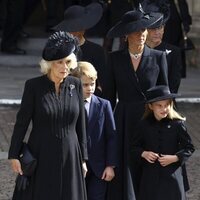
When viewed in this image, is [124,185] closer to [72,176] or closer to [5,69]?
[72,176]

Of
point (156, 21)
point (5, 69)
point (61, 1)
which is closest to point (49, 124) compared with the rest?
point (156, 21)

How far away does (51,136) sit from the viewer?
571 cm

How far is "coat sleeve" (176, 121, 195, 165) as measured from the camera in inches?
249

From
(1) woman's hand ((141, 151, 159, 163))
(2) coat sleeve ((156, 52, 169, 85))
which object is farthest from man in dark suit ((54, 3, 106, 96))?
(1) woman's hand ((141, 151, 159, 163))

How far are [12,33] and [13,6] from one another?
44 centimetres

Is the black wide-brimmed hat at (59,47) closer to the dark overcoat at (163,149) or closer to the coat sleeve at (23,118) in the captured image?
the coat sleeve at (23,118)

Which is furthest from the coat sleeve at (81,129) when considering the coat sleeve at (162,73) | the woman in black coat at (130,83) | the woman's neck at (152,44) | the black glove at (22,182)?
the woman's neck at (152,44)

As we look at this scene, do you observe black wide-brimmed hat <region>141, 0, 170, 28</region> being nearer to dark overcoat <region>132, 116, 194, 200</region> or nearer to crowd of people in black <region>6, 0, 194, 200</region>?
crowd of people in black <region>6, 0, 194, 200</region>

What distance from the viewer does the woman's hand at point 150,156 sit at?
635 centimetres

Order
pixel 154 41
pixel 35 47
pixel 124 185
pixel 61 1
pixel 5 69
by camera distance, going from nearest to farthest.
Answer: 1. pixel 124 185
2. pixel 154 41
3. pixel 5 69
4. pixel 35 47
5. pixel 61 1

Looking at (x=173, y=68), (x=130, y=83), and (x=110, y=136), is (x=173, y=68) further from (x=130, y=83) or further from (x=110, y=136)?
(x=110, y=136)

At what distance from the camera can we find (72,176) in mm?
5770

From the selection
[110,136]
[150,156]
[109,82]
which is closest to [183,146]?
[150,156]

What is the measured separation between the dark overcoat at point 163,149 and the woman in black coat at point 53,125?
0.77 metres
